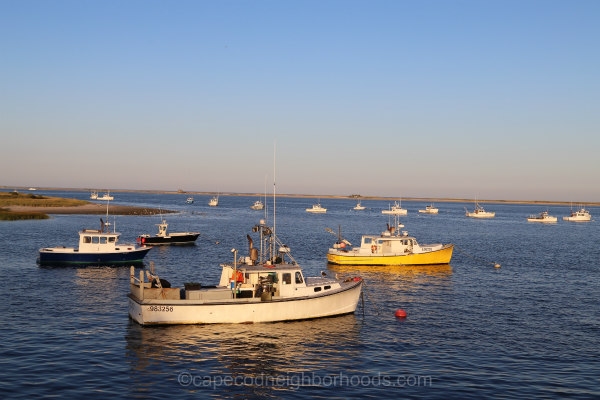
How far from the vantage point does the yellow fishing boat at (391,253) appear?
2018 inches

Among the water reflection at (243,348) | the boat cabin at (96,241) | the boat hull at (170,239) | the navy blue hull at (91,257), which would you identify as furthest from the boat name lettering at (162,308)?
the boat hull at (170,239)

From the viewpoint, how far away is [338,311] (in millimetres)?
29328

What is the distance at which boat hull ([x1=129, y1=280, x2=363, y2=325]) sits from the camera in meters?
25.7

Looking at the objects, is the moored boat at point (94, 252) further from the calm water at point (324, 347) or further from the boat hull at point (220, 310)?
the boat hull at point (220, 310)

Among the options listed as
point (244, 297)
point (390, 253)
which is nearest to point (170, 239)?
point (390, 253)

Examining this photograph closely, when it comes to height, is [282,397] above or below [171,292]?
below

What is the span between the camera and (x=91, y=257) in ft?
159

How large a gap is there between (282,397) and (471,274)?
3453 cm

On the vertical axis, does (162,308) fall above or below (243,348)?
above

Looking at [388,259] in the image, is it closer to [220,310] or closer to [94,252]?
[220,310]

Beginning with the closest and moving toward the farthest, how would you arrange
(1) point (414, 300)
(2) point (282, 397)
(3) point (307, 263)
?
(2) point (282, 397)
(1) point (414, 300)
(3) point (307, 263)

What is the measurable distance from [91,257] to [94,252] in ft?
1.86

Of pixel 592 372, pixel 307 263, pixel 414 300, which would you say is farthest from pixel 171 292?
pixel 307 263

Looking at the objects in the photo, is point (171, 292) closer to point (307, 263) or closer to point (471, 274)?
point (307, 263)
